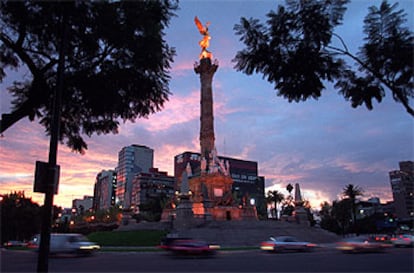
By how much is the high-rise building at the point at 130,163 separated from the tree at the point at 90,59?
534ft

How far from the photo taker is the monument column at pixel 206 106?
5162cm

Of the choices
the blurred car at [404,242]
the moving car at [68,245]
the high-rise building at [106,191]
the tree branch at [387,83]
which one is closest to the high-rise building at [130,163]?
the high-rise building at [106,191]

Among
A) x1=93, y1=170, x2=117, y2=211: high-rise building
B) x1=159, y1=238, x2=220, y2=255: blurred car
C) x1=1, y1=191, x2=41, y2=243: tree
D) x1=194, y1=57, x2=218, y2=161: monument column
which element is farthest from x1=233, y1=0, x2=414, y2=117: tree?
x1=93, y1=170, x2=117, y2=211: high-rise building

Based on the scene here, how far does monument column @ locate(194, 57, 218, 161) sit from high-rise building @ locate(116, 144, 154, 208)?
410ft

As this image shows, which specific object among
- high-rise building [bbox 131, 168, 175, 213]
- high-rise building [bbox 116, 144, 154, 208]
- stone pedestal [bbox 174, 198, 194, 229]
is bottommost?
stone pedestal [bbox 174, 198, 194, 229]

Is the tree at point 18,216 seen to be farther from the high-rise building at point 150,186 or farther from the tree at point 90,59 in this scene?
the high-rise building at point 150,186

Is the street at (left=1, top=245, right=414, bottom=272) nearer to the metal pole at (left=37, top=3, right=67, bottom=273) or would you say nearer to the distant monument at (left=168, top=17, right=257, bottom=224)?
the metal pole at (left=37, top=3, right=67, bottom=273)

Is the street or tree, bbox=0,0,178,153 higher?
tree, bbox=0,0,178,153

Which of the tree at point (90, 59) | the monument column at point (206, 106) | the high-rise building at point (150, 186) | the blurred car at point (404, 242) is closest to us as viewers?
the tree at point (90, 59)

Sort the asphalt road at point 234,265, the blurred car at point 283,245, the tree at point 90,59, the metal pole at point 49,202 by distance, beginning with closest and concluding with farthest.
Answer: the metal pole at point 49,202 < the tree at point 90,59 < the asphalt road at point 234,265 < the blurred car at point 283,245

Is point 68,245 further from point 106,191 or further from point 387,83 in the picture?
point 106,191

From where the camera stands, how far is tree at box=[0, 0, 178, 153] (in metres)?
11.2

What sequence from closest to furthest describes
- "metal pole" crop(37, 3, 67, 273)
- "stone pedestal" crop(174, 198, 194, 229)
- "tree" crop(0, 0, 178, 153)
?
1. "metal pole" crop(37, 3, 67, 273)
2. "tree" crop(0, 0, 178, 153)
3. "stone pedestal" crop(174, 198, 194, 229)

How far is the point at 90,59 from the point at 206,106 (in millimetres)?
41653
